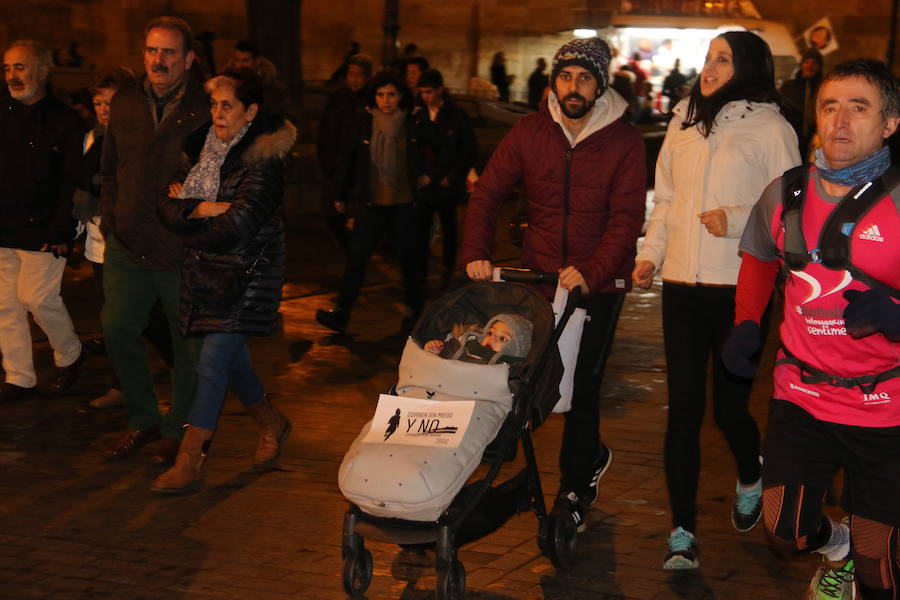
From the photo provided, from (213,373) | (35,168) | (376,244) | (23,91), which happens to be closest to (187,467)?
(213,373)

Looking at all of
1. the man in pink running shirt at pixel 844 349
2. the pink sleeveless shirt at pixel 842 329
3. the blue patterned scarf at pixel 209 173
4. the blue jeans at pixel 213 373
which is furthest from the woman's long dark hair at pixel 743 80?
the blue jeans at pixel 213 373

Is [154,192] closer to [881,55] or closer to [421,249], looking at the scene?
[421,249]

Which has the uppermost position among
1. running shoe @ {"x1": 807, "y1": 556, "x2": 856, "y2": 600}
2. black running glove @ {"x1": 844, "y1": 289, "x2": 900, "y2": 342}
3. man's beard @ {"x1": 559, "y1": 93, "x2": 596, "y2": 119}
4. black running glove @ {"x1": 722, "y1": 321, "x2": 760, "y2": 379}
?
man's beard @ {"x1": 559, "y1": 93, "x2": 596, "y2": 119}

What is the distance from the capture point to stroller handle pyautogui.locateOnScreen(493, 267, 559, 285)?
5.42m

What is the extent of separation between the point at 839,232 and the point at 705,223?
107cm

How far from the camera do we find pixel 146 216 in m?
6.57

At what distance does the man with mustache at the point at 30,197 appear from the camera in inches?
302

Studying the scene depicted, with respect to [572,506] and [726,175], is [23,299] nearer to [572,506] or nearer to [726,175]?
[572,506]

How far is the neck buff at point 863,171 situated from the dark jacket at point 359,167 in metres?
6.21

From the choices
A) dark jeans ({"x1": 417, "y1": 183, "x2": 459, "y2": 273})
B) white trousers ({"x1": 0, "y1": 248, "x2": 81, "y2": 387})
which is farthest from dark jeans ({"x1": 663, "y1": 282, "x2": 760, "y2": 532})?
dark jeans ({"x1": 417, "y1": 183, "x2": 459, "y2": 273})

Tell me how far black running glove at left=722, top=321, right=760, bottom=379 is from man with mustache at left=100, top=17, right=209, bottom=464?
10.0ft

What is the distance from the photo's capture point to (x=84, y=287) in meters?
11.5

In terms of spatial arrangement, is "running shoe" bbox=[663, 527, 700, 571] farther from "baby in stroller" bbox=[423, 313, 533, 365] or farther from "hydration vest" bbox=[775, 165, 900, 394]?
"hydration vest" bbox=[775, 165, 900, 394]

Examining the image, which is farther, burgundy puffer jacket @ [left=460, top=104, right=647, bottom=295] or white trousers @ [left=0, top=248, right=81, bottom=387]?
white trousers @ [left=0, top=248, right=81, bottom=387]
